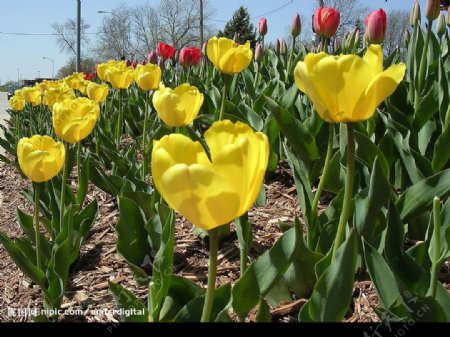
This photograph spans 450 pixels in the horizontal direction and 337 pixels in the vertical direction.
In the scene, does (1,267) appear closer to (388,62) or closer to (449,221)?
(449,221)

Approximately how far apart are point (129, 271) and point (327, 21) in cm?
178

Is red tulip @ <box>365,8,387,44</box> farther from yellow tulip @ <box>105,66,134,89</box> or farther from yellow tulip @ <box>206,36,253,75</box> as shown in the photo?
yellow tulip @ <box>105,66,134,89</box>

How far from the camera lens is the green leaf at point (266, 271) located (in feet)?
3.52

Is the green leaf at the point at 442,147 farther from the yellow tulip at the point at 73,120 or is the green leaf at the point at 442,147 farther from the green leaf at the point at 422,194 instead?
the yellow tulip at the point at 73,120

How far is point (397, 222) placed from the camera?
124 centimetres

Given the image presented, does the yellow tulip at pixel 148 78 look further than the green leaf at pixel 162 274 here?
Yes

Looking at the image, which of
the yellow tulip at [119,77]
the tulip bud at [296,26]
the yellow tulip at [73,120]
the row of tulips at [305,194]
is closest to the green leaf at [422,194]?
the row of tulips at [305,194]

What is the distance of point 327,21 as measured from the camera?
9.09ft

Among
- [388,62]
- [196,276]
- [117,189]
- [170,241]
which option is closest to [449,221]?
[170,241]

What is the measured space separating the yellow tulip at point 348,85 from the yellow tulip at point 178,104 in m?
0.75

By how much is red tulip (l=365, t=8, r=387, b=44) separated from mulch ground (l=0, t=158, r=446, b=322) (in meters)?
0.81

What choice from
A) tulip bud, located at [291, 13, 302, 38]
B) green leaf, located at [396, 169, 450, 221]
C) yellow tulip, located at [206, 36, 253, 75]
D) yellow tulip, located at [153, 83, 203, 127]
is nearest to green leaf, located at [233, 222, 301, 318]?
green leaf, located at [396, 169, 450, 221]

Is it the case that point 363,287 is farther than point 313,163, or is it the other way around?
point 313,163
